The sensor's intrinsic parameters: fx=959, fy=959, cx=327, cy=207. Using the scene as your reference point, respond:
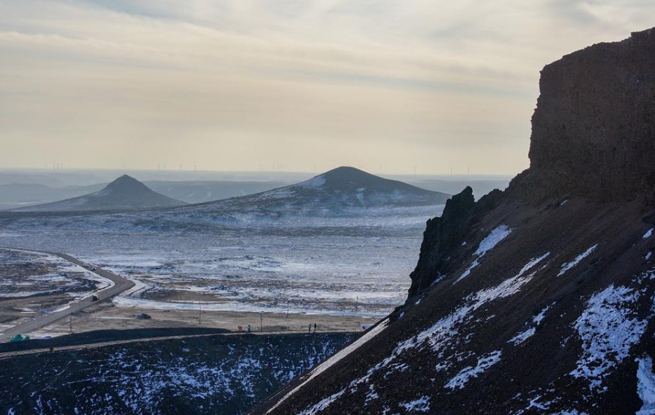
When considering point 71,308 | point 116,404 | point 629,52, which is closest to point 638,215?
point 629,52

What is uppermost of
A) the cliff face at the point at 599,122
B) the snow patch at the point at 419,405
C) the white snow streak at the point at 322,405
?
the cliff face at the point at 599,122

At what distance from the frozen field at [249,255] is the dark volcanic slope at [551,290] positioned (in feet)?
118

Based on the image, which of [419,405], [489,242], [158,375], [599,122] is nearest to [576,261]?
[419,405]

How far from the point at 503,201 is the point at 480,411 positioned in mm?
27360

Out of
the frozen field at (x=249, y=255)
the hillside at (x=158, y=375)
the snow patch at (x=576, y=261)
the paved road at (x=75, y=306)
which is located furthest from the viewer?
the frozen field at (x=249, y=255)

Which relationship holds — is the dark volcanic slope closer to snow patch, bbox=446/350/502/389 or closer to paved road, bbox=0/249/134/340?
snow patch, bbox=446/350/502/389

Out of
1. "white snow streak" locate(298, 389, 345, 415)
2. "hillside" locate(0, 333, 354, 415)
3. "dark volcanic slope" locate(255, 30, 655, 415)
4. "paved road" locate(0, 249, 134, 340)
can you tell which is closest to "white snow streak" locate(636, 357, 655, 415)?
"dark volcanic slope" locate(255, 30, 655, 415)

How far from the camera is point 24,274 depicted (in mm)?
100188

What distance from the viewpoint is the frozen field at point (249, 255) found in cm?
8325

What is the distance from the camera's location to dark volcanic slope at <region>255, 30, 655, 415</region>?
18875mm

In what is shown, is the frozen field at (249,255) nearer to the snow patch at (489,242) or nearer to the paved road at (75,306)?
the paved road at (75,306)

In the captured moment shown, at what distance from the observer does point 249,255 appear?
125 m

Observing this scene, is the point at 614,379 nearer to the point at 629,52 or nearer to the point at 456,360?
the point at 456,360

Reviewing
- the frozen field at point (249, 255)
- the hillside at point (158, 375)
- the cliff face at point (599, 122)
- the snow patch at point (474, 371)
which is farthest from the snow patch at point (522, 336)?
the frozen field at point (249, 255)
